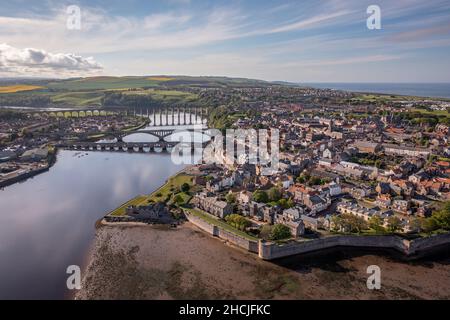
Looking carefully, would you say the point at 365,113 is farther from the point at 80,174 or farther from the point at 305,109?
the point at 80,174

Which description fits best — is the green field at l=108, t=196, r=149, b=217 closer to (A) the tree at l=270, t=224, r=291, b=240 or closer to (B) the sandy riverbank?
(B) the sandy riverbank

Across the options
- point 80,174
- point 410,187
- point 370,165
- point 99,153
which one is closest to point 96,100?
point 99,153

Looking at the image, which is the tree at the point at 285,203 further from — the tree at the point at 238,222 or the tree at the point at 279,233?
the tree at the point at 279,233

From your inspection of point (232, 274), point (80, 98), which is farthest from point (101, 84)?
point (232, 274)

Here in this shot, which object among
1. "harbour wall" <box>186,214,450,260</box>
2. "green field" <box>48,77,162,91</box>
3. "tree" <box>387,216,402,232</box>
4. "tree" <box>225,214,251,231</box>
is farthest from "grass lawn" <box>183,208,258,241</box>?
"green field" <box>48,77,162,91</box>

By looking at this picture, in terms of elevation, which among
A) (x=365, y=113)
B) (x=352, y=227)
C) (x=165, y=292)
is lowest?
(x=165, y=292)

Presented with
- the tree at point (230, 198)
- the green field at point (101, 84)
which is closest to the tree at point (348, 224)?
the tree at point (230, 198)
